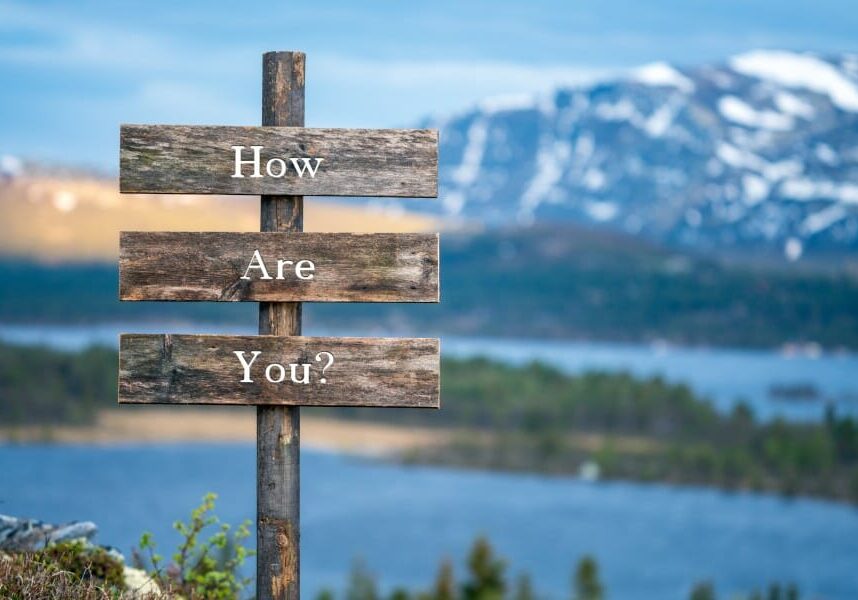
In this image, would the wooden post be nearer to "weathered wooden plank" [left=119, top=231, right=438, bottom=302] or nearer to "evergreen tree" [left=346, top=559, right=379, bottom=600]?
"weathered wooden plank" [left=119, top=231, right=438, bottom=302]

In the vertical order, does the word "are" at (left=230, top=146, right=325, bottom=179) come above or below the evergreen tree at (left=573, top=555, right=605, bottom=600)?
above

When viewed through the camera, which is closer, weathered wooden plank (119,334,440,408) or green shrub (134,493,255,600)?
weathered wooden plank (119,334,440,408)

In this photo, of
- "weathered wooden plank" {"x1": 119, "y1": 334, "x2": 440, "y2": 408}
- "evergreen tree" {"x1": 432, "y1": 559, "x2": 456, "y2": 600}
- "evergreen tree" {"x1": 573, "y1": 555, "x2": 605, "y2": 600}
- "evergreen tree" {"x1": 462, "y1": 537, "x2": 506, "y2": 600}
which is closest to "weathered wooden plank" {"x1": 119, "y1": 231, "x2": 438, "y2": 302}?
"weathered wooden plank" {"x1": 119, "y1": 334, "x2": 440, "y2": 408}

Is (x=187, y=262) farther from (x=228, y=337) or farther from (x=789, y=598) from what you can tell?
(x=789, y=598)

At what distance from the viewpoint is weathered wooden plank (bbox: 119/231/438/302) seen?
9219 millimetres

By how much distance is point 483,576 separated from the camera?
277ft

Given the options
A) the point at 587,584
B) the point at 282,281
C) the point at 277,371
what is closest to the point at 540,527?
the point at 587,584

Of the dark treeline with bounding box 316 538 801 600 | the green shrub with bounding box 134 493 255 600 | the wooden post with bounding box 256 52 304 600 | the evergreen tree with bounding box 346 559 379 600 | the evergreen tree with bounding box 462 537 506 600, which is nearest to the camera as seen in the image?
the wooden post with bounding box 256 52 304 600

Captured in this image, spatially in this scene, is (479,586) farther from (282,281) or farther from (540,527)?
(540,527)

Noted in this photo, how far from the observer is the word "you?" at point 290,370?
9.20 m

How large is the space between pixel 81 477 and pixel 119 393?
7657 inches

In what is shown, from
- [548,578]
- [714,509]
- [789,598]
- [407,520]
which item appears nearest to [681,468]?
[714,509]

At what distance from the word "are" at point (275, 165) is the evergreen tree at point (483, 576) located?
238ft

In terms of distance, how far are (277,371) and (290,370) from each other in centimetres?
8
